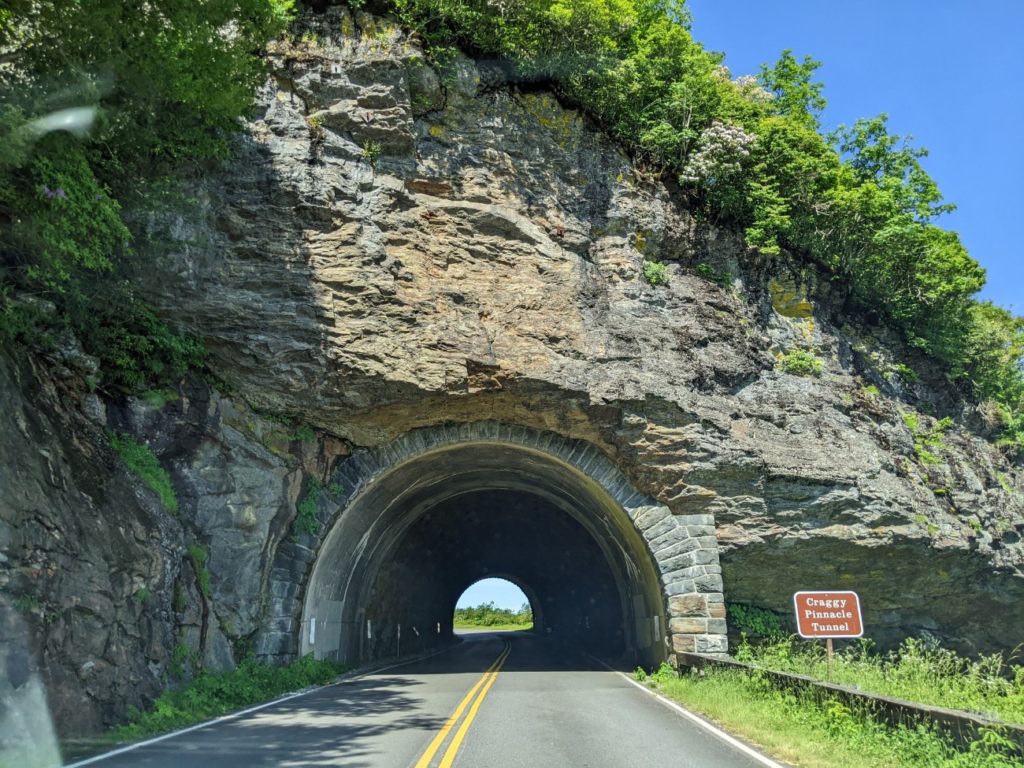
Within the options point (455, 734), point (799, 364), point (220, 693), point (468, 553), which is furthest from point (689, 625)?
point (468, 553)

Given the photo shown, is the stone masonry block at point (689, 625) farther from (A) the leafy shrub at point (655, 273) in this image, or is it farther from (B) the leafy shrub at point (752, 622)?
(A) the leafy shrub at point (655, 273)

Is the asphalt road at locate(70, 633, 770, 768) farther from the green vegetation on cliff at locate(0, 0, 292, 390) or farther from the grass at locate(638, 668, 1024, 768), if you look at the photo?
the green vegetation on cliff at locate(0, 0, 292, 390)

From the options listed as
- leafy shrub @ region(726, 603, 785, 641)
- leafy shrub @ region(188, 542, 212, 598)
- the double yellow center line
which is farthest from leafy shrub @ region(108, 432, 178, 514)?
leafy shrub @ region(726, 603, 785, 641)

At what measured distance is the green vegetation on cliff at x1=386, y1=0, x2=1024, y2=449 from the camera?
1969 cm

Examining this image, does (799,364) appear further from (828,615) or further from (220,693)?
(220,693)

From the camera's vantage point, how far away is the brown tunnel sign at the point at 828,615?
11.1 m

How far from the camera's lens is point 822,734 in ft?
28.1

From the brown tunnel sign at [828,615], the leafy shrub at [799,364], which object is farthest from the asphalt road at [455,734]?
the leafy shrub at [799,364]

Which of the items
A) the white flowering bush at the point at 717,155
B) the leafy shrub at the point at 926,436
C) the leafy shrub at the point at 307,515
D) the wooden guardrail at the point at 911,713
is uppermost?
the white flowering bush at the point at 717,155

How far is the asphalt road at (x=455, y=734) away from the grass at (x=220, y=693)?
0.61 meters

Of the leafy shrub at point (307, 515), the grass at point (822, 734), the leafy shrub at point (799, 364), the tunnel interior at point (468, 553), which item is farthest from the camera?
the leafy shrub at point (799, 364)

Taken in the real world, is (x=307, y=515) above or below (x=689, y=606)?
above

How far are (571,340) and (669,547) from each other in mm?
5349

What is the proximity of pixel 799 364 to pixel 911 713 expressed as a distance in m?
12.9
